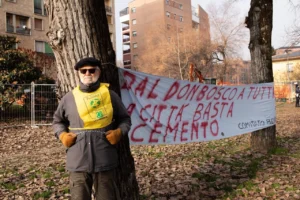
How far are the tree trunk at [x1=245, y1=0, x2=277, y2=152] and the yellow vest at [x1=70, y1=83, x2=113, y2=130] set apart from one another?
18.1ft

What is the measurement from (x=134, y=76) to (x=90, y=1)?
1447 millimetres

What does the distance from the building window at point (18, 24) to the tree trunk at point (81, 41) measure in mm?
32163

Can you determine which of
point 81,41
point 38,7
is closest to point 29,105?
point 81,41

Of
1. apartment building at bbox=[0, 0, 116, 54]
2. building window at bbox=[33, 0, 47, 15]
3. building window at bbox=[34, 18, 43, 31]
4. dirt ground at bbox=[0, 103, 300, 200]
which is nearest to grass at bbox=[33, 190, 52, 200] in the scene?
dirt ground at bbox=[0, 103, 300, 200]

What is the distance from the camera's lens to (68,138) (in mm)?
2793

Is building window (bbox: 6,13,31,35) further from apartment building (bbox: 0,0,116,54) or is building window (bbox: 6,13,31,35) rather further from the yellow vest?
the yellow vest

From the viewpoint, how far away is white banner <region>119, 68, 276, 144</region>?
4.65 meters

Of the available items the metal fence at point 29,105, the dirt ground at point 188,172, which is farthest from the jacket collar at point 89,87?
the metal fence at point 29,105

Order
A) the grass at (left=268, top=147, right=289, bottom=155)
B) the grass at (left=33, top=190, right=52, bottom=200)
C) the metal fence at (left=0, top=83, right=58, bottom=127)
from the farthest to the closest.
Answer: the metal fence at (left=0, top=83, right=58, bottom=127) < the grass at (left=268, top=147, right=289, bottom=155) < the grass at (left=33, top=190, right=52, bottom=200)

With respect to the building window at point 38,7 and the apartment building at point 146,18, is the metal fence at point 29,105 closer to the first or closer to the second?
the building window at point 38,7

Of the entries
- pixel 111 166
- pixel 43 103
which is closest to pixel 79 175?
pixel 111 166

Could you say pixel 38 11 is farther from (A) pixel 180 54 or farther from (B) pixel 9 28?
(A) pixel 180 54

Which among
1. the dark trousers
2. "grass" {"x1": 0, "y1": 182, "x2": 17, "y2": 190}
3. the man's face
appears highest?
the man's face

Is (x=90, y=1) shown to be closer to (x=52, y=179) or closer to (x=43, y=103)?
(x=52, y=179)
